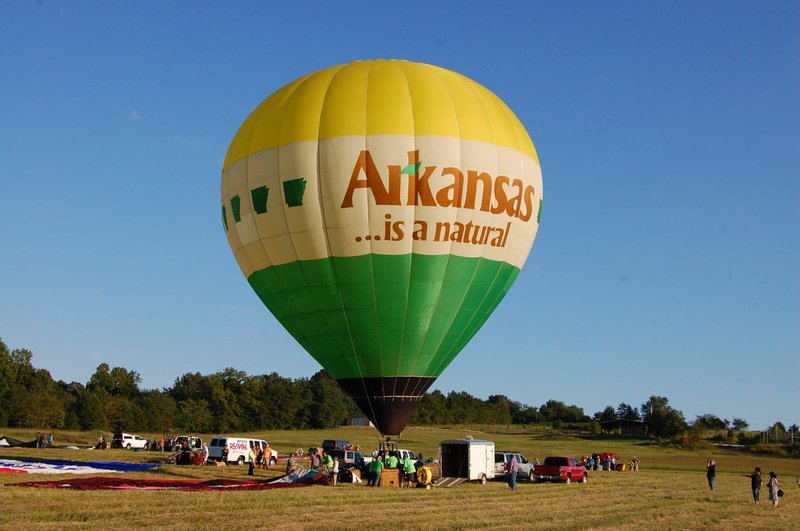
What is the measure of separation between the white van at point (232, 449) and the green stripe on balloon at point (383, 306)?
13.6 metres

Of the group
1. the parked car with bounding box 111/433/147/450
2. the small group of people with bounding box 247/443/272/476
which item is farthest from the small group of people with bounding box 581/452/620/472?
the parked car with bounding box 111/433/147/450

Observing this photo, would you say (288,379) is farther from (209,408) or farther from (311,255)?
(311,255)

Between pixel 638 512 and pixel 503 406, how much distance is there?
13596 centimetres

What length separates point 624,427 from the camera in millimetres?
111688

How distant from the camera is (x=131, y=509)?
1939cm

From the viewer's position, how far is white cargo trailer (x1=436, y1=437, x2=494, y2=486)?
3328cm

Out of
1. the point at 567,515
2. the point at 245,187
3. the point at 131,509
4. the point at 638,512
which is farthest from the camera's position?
the point at 245,187

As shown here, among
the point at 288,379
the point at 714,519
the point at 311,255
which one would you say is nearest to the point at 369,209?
the point at 311,255

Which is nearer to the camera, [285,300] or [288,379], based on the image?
[285,300]

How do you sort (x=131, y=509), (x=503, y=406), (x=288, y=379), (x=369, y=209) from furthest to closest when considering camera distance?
(x=503, y=406)
(x=288, y=379)
(x=369, y=209)
(x=131, y=509)

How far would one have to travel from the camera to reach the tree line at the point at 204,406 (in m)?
89.4

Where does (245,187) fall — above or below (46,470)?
above

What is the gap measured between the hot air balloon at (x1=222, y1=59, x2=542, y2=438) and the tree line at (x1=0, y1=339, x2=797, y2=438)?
65826 mm

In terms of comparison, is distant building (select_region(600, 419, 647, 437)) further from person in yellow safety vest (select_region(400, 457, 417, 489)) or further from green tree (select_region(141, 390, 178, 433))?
person in yellow safety vest (select_region(400, 457, 417, 489))
